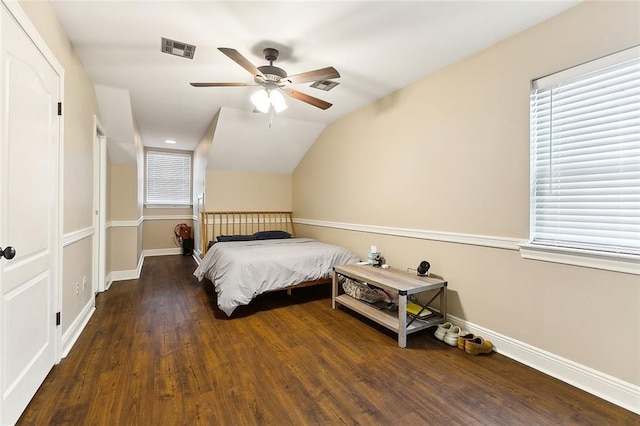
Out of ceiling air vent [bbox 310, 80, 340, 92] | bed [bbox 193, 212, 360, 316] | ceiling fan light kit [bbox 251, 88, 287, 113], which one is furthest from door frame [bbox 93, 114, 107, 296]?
ceiling air vent [bbox 310, 80, 340, 92]

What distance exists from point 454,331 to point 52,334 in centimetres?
315

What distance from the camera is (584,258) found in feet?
6.21

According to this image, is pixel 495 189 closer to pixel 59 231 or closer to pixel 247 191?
pixel 59 231

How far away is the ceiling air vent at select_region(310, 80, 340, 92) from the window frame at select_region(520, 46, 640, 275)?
186 cm

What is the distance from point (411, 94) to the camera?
3.16 metres

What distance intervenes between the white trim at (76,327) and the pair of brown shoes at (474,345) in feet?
10.4

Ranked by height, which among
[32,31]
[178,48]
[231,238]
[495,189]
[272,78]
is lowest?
[231,238]

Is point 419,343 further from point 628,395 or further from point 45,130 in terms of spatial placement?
point 45,130

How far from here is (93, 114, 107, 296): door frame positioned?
350cm

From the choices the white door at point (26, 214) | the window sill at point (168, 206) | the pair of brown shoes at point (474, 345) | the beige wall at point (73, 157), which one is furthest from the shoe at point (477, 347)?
the window sill at point (168, 206)

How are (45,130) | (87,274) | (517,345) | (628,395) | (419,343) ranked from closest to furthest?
(628,395) → (45,130) → (517,345) → (419,343) → (87,274)

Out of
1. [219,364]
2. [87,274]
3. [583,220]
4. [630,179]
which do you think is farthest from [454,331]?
[87,274]

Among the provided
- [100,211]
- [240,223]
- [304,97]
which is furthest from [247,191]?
[304,97]

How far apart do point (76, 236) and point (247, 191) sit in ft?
10.2
